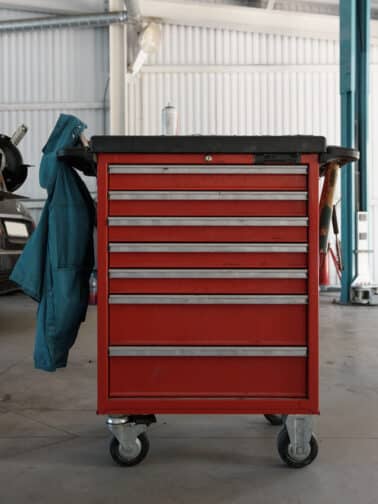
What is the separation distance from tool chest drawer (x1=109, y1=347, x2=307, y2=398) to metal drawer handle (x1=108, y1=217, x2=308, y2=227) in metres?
0.41

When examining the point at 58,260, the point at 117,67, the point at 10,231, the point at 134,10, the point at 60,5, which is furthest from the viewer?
the point at 60,5

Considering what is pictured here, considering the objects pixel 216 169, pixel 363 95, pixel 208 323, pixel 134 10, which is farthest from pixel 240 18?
pixel 208 323

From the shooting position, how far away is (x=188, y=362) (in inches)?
63.2

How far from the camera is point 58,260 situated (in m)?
1.69

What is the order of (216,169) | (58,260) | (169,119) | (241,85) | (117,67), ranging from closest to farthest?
(216,169) → (58,260) → (169,119) → (117,67) → (241,85)

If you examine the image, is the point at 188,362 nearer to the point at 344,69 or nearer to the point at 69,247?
the point at 69,247

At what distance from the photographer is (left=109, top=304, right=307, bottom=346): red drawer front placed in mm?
1595

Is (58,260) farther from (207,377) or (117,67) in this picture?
(117,67)

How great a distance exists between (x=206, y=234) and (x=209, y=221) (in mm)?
42

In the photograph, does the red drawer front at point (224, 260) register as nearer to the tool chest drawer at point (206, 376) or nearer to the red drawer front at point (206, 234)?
the red drawer front at point (206, 234)

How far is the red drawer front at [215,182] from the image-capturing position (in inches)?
62.4

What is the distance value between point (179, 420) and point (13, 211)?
7.80ft

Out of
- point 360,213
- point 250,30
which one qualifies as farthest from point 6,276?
point 250,30

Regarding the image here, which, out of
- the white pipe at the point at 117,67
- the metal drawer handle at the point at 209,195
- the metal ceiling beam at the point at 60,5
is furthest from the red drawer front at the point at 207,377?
the metal ceiling beam at the point at 60,5
